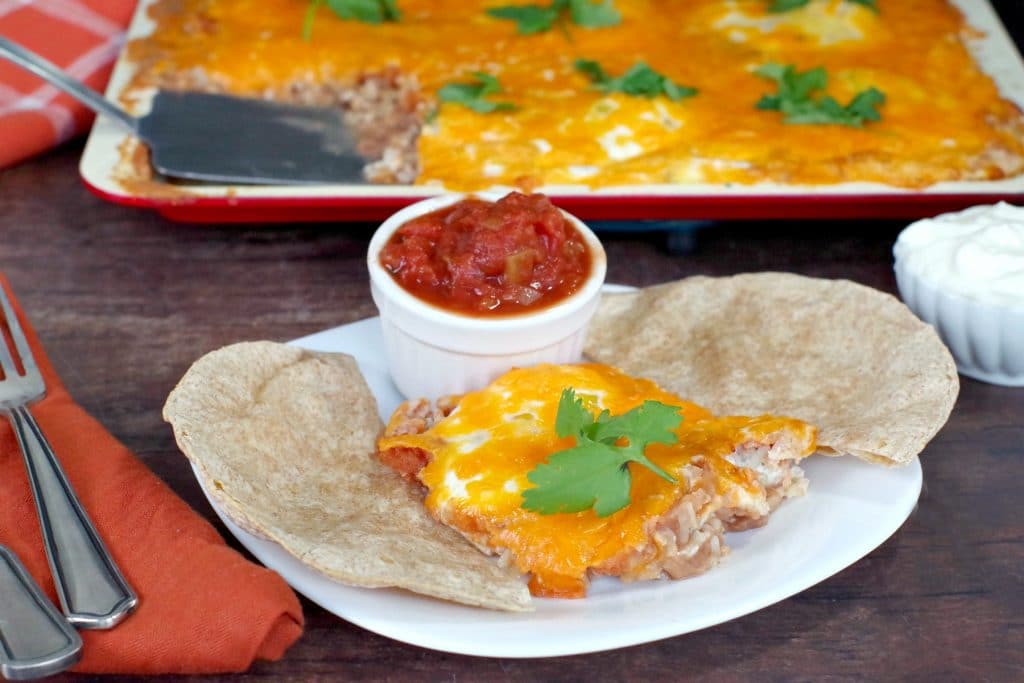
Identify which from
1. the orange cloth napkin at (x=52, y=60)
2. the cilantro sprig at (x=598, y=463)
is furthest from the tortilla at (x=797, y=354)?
the orange cloth napkin at (x=52, y=60)

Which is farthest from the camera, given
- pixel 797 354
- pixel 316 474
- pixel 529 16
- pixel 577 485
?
pixel 529 16

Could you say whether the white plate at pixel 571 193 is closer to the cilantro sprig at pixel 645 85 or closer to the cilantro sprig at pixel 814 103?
the cilantro sprig at pixel 814 103

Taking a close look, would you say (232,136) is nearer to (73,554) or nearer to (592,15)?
(592,15)

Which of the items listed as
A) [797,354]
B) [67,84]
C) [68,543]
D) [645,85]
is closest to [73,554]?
[68,543]

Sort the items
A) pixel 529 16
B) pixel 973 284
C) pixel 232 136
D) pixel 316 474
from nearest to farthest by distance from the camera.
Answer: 1. pixel 316 474
2. pixel 973 284
3. pixel 232 136
4. pixel 529 16

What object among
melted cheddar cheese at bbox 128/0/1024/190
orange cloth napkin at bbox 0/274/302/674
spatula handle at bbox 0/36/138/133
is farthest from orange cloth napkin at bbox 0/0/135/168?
orange cloth napkin at bbox 0/274/302/674
